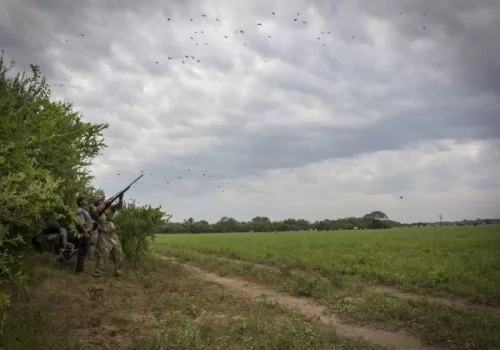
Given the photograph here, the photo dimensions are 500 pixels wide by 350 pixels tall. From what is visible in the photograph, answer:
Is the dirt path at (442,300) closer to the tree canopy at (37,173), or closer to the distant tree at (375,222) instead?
the tree canopy at (37,173)

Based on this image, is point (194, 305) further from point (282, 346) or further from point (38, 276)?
point (38, 276)

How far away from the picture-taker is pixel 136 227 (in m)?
15.8

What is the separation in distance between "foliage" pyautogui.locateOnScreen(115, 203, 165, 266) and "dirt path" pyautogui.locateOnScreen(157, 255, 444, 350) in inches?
119

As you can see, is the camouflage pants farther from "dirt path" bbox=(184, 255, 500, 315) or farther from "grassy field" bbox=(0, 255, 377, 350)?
"dirt path" bbox=(184, 255, 500, 315)

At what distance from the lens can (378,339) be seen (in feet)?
24.8

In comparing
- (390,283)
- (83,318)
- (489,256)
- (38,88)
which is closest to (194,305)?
(83,318)

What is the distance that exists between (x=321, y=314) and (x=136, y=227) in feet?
27.7

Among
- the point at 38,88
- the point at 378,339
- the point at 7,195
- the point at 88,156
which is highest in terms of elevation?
the point at 38,88

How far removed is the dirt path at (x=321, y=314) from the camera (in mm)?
7329

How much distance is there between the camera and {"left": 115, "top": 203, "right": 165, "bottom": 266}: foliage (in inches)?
624

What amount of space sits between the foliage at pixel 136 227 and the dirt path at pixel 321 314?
9.90 feet

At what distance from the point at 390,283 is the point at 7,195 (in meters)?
11.6

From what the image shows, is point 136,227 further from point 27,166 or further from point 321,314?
point 27,166

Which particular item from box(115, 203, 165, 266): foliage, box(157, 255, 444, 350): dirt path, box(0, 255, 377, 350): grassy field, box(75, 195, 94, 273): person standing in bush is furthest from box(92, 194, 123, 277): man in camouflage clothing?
box(157, 255, 444, 350): dirt path
